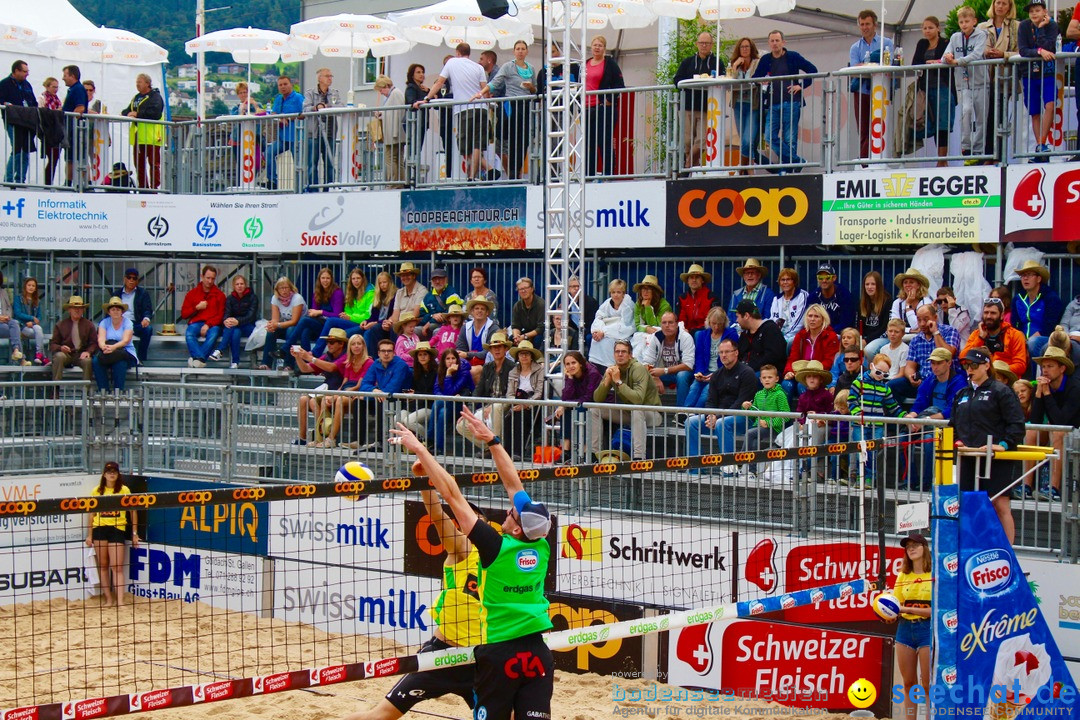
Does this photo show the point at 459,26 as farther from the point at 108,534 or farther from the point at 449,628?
the point at 449,628

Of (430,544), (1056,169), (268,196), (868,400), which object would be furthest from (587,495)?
(268,196)

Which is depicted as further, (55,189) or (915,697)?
(55,189)

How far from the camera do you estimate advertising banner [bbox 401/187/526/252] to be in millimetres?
15609

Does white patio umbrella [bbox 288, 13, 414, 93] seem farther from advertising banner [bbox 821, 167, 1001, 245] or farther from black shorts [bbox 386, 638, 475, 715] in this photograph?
black shorts [bbox 386, 638, 475, 715]

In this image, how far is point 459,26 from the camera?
18.9 meters

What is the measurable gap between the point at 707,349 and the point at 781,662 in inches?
149

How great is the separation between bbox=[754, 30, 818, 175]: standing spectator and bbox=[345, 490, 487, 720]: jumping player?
25.0 feet

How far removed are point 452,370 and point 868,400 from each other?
445cm

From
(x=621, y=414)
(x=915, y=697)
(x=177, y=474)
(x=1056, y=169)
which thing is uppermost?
(x=1056, y=169)

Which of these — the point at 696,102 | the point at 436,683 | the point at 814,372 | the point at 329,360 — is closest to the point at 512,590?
the point at 436,683

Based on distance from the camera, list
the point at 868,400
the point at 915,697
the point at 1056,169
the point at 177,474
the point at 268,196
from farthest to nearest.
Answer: the point at 268,196 → the point at 177,474 → the point at 1056,169 → the point at 868,400 → the point at 915,697

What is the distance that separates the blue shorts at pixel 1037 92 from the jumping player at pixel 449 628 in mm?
7712

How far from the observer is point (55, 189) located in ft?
58.2

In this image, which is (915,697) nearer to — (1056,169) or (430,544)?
(430,544)
